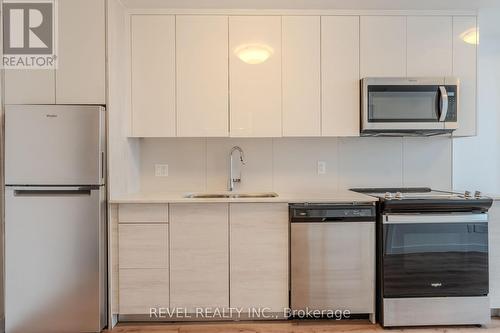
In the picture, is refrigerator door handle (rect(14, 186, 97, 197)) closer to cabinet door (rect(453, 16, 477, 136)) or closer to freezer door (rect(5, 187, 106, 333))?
freezer door (rect(5, 187, 106, 333))

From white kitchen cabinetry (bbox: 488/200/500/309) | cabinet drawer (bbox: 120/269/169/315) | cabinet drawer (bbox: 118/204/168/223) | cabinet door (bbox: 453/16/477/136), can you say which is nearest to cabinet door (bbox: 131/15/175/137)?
cabinet drawer (bbox: 118/204/168/223)

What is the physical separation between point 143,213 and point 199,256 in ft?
1.62

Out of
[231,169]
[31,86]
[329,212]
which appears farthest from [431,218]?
[31,86]

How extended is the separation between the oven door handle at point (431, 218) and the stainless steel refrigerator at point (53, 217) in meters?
1.97

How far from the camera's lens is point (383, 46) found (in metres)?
2.58

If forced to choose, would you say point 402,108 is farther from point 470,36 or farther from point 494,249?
point 494,249

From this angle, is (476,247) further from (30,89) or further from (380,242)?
(30,89)

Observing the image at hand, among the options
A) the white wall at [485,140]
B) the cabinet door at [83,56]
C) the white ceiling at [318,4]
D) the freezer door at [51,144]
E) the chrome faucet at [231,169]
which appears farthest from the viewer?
the white wall at [485,140]

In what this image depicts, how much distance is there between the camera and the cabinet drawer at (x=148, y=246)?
226 centimetres

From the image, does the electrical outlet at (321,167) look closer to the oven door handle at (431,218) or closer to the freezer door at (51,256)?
the oven door handle at (431,218)

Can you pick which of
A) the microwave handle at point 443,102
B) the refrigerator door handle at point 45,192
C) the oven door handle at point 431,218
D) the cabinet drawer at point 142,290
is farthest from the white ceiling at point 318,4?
the cabinet drawer at point 142,290

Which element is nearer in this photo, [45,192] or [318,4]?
[45,192]

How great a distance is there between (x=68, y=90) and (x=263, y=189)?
168 cm

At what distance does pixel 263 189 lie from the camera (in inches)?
113
